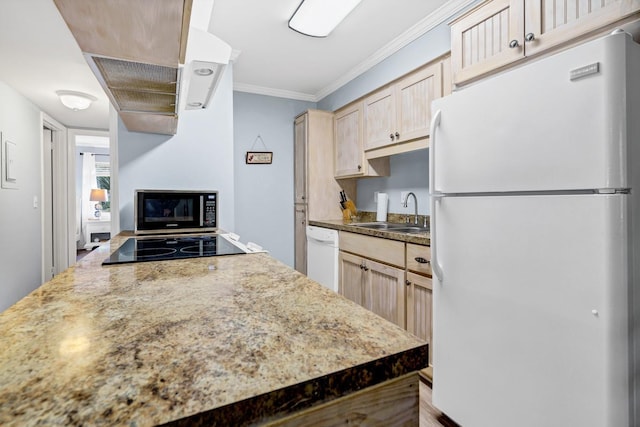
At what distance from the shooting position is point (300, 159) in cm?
369

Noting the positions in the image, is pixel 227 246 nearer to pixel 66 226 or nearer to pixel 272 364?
pixel 272 364

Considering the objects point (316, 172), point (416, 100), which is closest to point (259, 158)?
point (316, 172)

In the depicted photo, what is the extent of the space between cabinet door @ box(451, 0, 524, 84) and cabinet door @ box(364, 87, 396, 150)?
81 centimetres

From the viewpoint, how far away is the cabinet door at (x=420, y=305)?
1.86 m

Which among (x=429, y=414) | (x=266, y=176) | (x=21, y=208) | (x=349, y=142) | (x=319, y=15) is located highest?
(x=319, y=15)

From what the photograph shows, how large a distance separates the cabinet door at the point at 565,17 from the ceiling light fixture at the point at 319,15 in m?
1.05

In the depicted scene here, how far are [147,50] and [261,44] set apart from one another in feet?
6.64

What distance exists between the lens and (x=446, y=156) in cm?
144

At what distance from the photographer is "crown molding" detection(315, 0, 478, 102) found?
85.9 inches

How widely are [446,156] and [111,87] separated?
144cm

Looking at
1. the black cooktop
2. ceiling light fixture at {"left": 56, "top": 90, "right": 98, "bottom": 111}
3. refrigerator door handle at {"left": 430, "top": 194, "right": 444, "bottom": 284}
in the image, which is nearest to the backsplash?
refrigerator door handle at {"left": 430, "top": 194, "right": 444, "bottom": 284}

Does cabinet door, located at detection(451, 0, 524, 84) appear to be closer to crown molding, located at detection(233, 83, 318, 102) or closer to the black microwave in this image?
the black microwave

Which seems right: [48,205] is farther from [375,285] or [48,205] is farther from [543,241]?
[543,241]

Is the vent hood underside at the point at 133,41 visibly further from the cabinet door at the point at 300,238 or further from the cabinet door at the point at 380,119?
the cabinet door at the point at 300,238
